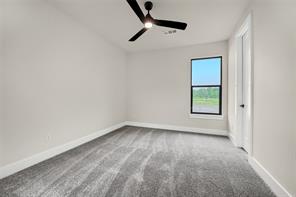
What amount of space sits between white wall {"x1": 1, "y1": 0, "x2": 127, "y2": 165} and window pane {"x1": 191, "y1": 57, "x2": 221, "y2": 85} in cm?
290

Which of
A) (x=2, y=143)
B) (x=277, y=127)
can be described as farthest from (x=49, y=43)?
(x=277, y=127)

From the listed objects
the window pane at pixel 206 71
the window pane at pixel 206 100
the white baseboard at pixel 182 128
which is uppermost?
the window pane at pixel 206 71

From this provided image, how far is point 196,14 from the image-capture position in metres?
2.65

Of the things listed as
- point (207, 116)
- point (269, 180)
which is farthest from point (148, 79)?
point (269, 180)

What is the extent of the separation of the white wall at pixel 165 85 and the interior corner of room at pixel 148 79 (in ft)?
0.11

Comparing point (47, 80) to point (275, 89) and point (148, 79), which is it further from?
point (275, 89)

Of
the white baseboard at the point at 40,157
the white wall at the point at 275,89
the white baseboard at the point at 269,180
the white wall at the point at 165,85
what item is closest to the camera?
the white wall at the point at 275,89

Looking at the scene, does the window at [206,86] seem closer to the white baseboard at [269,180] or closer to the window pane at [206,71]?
the window pane at [206,71]

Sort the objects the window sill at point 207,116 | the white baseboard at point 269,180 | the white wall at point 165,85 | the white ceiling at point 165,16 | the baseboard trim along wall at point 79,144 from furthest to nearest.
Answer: the white wall at point 165,85 < the window sill at point 207,116 < the white ceiling at point 165,16 < the baseboard trim along wall at point 79,144 < the white baseboard at point 269,180

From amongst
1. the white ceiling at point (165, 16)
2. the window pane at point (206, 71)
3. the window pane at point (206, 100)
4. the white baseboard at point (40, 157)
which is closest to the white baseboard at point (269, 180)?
the window pane at point (206, 100)

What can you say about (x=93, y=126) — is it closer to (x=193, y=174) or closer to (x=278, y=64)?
(x=193, y=174)

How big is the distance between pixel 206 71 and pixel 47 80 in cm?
411

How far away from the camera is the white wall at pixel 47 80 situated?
2.03 metres

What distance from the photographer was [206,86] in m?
4.23
